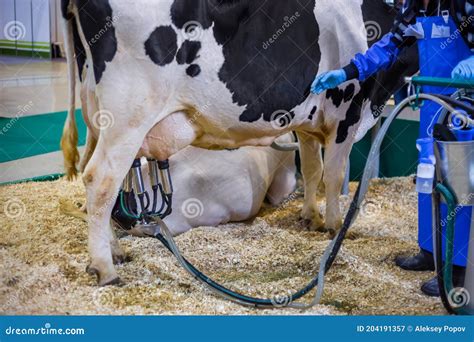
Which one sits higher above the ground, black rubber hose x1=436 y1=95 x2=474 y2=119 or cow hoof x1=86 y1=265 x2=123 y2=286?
black rubber hose x1=436 y1=95 x2=474 y2=119

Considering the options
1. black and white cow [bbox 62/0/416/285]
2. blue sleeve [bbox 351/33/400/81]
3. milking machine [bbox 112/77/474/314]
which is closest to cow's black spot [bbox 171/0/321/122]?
black and white cow [bbox 62/0/416/285]

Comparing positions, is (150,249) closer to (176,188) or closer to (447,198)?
(176,188)

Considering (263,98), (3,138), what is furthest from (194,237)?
(3,138)

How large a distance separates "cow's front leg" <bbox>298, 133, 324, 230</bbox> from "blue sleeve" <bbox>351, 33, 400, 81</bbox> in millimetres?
1138

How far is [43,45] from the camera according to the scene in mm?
3555

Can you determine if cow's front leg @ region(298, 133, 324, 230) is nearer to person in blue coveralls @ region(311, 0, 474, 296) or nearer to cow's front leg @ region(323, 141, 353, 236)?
cow's front leg @ region(323, 141, 353, 236)

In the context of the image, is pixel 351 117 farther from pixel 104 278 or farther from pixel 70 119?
pixel 104 278

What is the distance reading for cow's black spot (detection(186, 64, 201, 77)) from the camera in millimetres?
3004

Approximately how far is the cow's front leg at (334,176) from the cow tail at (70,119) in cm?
125

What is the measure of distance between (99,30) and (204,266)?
1.11 m

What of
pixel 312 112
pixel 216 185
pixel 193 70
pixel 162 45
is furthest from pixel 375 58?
pixel 216 185

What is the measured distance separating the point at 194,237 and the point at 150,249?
0.84 feet

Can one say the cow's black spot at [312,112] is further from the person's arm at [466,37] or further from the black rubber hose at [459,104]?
the black rubber hose at [459,104]

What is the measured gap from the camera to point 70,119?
10.6ft
